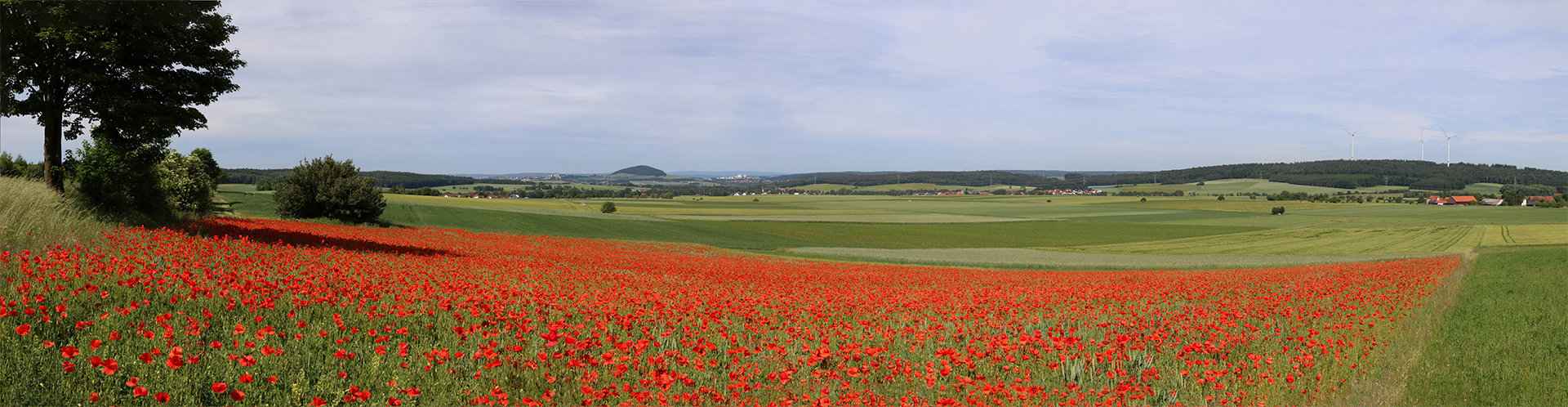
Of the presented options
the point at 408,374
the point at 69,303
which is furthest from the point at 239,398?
the point at 69,303

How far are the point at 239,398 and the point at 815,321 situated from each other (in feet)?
19.9

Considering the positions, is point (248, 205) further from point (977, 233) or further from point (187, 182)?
point (977, 233)

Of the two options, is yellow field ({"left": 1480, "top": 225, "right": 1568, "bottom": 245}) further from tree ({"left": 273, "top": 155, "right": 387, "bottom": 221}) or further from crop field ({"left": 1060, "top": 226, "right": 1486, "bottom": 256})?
tree ({"left": 273, "top": 155, "right": 387, "bottom": 221})

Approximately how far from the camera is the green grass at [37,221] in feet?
32.7

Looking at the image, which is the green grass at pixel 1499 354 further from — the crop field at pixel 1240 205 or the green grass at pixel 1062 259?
the crop field at pixel 1240 205

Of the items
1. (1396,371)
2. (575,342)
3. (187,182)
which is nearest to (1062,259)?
(1396,371)

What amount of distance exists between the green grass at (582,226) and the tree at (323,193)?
14.5 feet

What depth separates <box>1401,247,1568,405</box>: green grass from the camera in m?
7.15

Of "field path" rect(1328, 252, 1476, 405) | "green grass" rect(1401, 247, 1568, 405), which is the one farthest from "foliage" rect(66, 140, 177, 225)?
"green grass" rect(1401, 247, 1568, 405)

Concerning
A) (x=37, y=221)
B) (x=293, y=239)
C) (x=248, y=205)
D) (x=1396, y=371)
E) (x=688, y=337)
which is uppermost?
(x=37, y=221)

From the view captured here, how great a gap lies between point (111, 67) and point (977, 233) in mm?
67741

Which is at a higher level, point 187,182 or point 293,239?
point 187,182

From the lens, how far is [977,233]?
74.8 metres

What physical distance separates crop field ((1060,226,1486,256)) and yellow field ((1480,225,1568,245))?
91 cm
